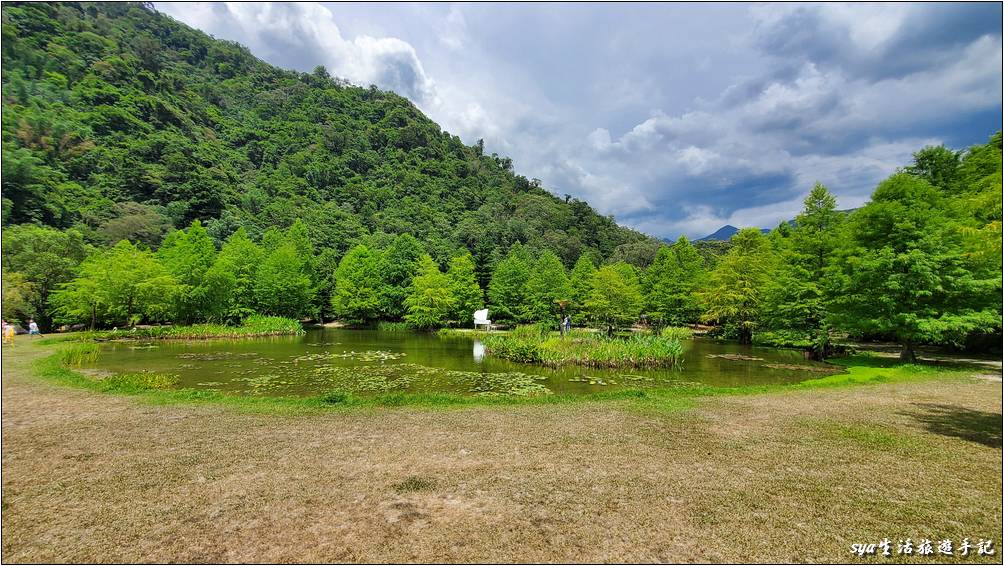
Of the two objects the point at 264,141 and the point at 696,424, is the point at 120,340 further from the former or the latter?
the point at 264,141

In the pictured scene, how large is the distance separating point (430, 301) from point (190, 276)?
1928 cm

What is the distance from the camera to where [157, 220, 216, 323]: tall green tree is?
1292 inches

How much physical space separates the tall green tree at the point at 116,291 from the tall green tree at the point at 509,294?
27.5 meters

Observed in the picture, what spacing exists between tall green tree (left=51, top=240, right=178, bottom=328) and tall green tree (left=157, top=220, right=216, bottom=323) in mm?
1022

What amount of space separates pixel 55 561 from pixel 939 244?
24.4 meters

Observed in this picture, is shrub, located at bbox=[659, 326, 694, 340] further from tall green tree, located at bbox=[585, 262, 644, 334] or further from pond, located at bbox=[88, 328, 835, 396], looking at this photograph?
pond, located at bbox=[88, 328, 835, 396]

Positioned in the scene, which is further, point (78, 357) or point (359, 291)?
point (359, 291)

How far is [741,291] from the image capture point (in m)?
Answer: 30.3

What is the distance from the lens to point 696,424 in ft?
27.2

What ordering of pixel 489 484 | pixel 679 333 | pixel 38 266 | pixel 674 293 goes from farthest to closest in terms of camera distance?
pixel 674 293, pixel 679 333, pixel 38 266, pixel 489 484

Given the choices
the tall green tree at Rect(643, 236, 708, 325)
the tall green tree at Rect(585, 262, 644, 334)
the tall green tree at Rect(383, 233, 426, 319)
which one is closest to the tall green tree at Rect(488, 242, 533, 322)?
the tall green tree at Rect(585, 262, 644, 334)

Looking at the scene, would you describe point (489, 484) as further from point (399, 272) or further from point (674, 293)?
point (399, 272)

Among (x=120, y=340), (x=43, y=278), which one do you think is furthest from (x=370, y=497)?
(x=43, y=278)

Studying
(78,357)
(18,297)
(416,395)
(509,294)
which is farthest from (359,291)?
(416,395)
